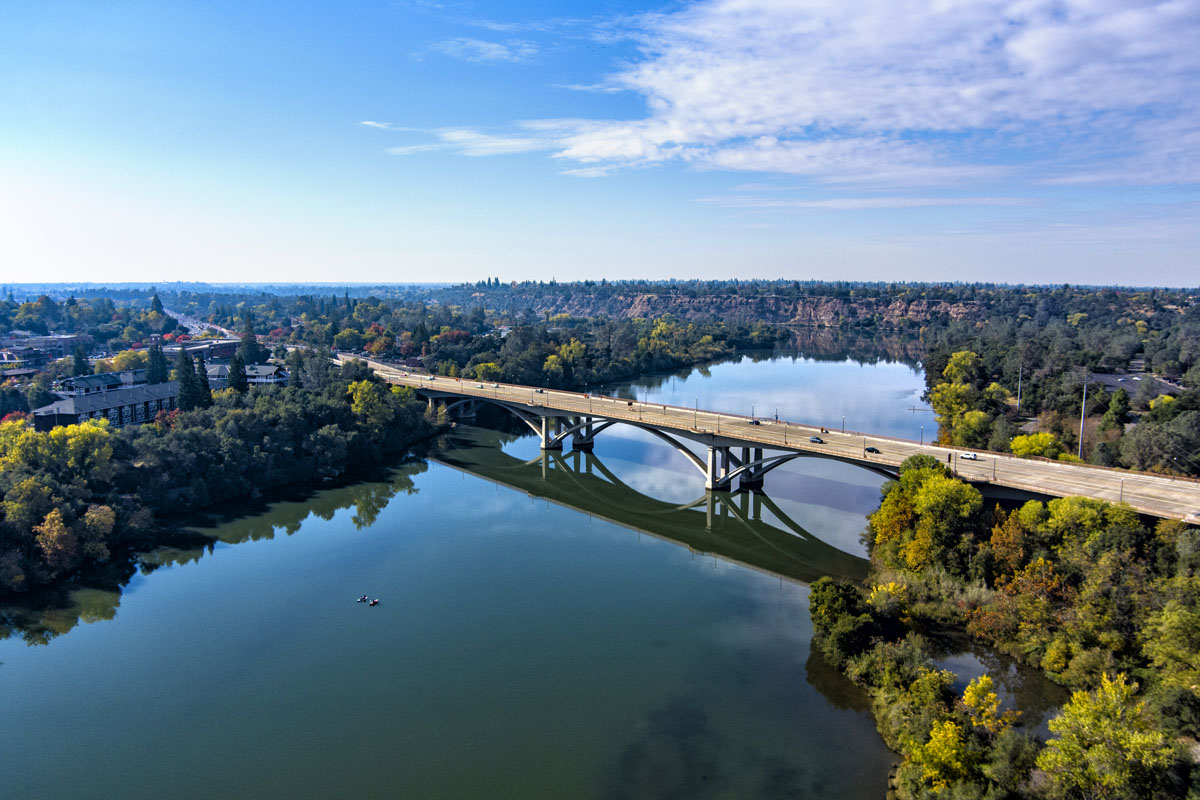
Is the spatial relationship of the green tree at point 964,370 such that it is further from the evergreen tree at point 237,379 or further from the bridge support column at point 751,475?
the evergreen tree at point 237,379

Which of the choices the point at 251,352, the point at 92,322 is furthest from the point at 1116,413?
the point at 92,322

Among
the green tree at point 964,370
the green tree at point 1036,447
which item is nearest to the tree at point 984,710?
the green tree at point 1036,447

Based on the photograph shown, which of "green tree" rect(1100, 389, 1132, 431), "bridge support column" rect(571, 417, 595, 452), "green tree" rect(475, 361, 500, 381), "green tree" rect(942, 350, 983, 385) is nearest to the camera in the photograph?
"green tree" rect(1100, 389, 1132, 431)

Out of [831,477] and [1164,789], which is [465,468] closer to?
[831,477]

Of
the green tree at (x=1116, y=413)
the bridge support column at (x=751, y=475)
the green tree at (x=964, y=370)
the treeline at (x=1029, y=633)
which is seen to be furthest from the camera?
the green tree at (x=964, y=370)

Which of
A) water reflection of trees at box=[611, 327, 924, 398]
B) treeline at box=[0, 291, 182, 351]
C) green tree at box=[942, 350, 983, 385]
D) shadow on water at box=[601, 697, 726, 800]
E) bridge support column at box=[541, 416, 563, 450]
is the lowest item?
shadow on water at box=[601, 697, 726, 800]

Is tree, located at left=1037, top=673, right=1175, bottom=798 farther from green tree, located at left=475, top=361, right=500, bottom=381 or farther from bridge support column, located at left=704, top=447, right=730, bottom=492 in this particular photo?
green tree, located at left=475, top=361, right=500, bottom=381

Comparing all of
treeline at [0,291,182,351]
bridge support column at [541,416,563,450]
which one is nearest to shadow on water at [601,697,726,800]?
bridge support column at [541,416,563,450]

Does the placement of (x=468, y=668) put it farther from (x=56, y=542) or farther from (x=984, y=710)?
(x=56, y=542)
